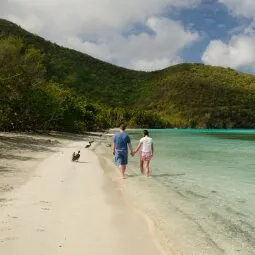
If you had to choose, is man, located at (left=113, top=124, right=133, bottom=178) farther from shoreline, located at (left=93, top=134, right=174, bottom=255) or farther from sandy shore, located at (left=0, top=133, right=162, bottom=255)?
sandy shore, located at (left=0, top=133, right=162, bottom=255)

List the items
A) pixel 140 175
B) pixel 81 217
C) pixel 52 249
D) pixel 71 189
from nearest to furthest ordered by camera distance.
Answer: pixel 52 249
pixel 81 217
pixel 71 189
pixel 140 175

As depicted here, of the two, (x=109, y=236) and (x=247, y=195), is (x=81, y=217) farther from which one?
(x=247, y=195)

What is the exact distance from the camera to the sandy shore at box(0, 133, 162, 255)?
7.13 meters

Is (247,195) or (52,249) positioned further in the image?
(247,195)

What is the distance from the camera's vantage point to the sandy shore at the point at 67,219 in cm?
713

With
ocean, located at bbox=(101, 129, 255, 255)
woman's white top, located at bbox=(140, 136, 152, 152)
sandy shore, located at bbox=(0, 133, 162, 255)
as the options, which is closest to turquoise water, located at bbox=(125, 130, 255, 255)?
ocean, located at bbox=(101, 129, 255, 255)

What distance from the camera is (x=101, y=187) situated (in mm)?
13977

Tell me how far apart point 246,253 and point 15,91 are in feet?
103

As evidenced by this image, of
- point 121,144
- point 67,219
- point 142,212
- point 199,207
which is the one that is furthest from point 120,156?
point 67,219

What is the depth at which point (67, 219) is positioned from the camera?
892cm

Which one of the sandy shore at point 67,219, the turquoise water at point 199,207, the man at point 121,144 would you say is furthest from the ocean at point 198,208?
the man at point 121,144

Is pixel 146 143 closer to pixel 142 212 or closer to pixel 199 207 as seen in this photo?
pixel 199 207

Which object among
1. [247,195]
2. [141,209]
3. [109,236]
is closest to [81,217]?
[109,236]

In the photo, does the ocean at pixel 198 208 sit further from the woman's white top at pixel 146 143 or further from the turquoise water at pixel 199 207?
the woman's white top at pixel 146 143
